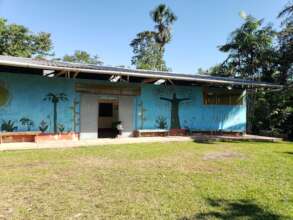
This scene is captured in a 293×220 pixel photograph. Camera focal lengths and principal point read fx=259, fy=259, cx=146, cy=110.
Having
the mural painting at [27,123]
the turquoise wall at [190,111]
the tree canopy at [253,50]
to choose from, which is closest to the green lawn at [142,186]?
the mural painting at [27,123]

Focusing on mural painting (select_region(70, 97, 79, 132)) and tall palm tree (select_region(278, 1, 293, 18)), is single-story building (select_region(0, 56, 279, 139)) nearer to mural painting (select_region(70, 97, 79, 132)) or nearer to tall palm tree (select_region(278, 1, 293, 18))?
mural painting (select_region(70, 97, 79, 132))

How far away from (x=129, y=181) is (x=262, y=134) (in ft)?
37.1

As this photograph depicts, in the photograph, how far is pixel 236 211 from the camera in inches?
137

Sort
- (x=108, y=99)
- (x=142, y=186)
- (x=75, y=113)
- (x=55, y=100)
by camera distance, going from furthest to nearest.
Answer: (x=108, y=99)
(x=75, y=113)
(x=55, y=100)
(x=142, y=186)

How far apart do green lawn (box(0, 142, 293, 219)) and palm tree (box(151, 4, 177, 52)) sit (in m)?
18.5

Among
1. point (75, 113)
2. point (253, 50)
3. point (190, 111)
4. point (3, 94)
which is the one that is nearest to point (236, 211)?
point (75, 113)

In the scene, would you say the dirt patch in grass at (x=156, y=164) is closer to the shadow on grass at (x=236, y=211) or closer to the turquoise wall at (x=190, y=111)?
the shadow on grass at (x=236, y=211)

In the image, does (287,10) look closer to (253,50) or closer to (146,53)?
(253,50)

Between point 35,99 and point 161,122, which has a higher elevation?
point 35,99

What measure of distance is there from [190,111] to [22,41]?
18295 mm

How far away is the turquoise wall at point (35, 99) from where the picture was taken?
9.30 meters

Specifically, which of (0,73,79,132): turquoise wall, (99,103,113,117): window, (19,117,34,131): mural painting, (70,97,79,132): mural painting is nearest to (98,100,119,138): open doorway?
Answer: (99,103,113,117): window

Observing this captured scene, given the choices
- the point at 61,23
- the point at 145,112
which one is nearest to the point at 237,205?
the point at 145,112

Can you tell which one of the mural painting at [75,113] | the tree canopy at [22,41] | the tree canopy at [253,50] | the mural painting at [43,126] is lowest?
the mural painting at [43,126]
